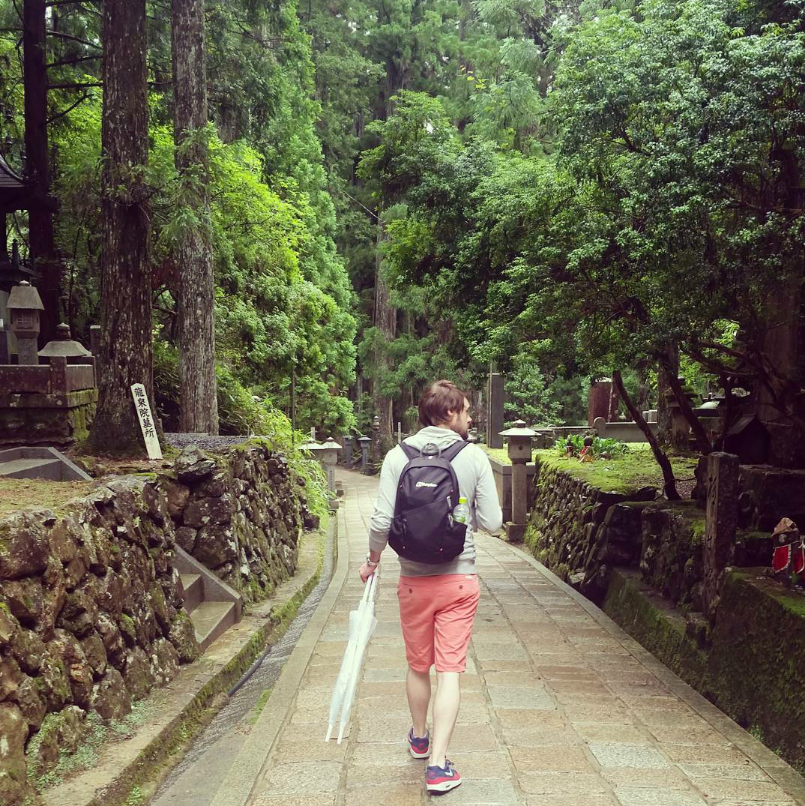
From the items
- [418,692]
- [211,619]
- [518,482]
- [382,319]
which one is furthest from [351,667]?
[382,319]

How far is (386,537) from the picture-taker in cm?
379

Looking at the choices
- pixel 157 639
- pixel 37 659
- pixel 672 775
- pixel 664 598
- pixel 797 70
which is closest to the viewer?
pixel 37 659

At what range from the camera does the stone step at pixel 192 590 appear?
22.1 ft

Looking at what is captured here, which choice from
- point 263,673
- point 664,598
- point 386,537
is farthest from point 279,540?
point 386,537

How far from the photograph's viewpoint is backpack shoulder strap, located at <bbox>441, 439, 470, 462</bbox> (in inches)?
147

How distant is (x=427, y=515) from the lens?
3.58 meters

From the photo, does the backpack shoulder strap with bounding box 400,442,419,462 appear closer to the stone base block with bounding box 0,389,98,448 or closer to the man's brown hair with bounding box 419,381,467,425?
the man's brown hair with bounding box 419,381,467,425

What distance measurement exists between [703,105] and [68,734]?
6128 mm

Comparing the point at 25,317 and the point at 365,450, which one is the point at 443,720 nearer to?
the point at 25,317

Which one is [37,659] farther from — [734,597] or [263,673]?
[734,597]

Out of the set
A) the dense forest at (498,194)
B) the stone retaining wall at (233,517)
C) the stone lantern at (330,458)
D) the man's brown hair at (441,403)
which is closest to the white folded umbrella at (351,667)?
the man's brown hair at (441,403)

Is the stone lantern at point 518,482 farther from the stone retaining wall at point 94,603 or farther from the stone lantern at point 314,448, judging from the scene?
the stone retaining wall at point 94,603

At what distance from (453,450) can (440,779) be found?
56.7 inches

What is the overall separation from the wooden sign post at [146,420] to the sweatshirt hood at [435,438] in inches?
185
